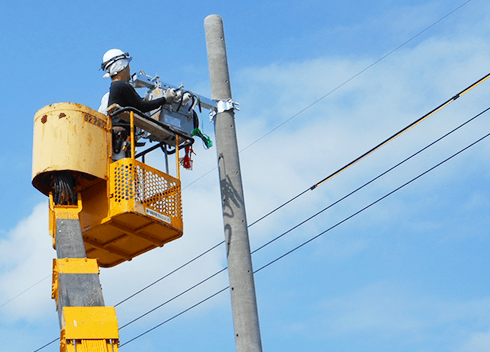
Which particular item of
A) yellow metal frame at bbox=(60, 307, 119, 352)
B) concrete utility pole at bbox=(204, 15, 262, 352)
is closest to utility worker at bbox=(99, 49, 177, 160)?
concrete utility pole at bbox=(204, 15, 262, 352)

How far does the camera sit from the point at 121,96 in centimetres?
1052

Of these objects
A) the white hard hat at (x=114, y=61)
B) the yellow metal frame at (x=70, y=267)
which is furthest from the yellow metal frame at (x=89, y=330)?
the white hard hat at (x=114, y=61)

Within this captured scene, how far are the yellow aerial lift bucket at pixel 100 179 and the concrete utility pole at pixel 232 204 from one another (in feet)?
3.19

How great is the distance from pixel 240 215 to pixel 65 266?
210 centimetres

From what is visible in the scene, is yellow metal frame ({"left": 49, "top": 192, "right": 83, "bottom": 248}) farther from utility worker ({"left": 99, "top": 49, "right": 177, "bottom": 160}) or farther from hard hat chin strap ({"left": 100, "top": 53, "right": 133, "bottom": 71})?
hard hat chin strap ({"left": 100, "top": 53, "right": 133, "bottom": 71})

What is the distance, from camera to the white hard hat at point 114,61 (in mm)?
10906

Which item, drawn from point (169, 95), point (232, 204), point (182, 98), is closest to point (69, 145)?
point (169, 95)

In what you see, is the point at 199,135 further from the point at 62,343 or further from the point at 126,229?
the point at 62,343

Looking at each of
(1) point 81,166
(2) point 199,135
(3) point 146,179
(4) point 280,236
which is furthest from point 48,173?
(4) point 280,236

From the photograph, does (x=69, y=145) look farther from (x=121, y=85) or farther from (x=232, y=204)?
(x=232, y=204)

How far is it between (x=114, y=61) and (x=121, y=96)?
69 centimetres

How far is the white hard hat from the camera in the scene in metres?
10.9

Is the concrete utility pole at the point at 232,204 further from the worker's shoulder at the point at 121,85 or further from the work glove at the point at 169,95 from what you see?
the worker's shoulder at the point at 121,85

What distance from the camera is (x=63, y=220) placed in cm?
938
